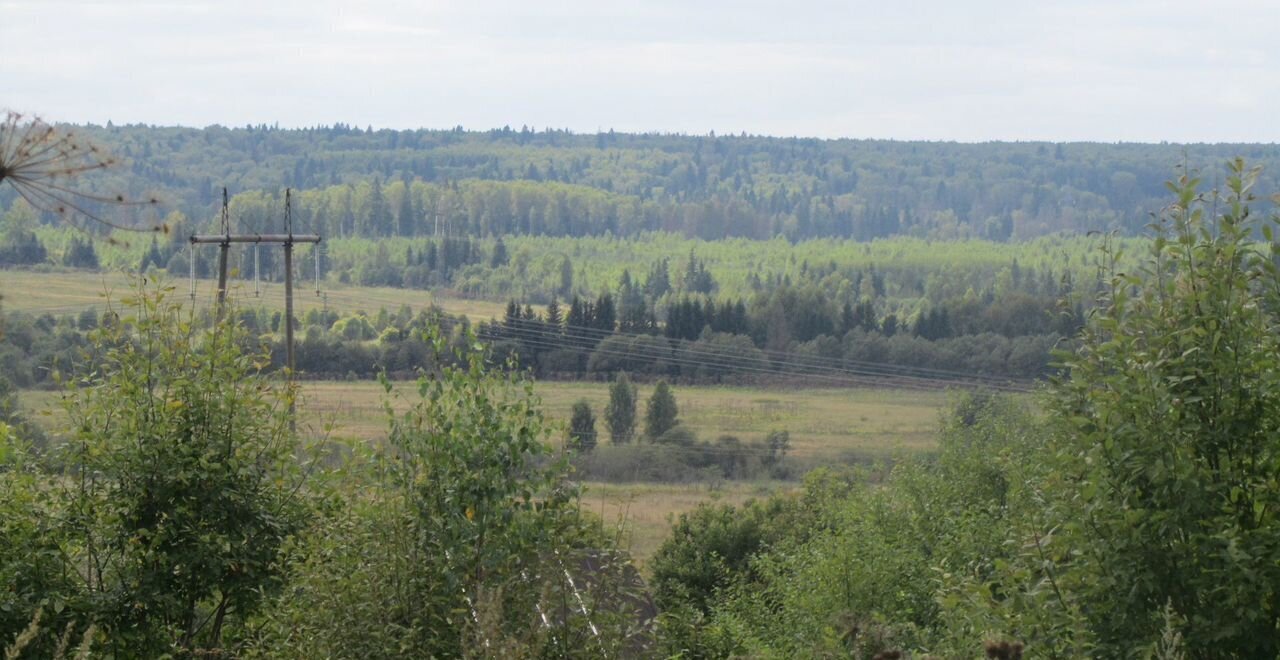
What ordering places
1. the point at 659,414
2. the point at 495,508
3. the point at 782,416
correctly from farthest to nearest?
the point at 782,416, the point at 659,414, the point at 495,508

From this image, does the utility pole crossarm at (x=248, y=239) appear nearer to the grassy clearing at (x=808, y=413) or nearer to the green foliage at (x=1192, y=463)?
the green foliage at (x=1192, y=463)

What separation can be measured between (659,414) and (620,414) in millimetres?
3060

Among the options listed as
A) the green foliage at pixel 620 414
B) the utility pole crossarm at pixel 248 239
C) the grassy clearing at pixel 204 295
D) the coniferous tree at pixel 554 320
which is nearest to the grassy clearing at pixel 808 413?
the green foliage at pixel 620 414

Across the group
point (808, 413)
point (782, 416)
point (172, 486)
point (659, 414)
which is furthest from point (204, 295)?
point (808, 413)

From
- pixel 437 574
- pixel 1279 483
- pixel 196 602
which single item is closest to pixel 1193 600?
pixel 1279 483

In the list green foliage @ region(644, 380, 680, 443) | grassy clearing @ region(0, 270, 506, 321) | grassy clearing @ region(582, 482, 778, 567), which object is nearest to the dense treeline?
grassy clearing @ region(0, 270, 506, 321)

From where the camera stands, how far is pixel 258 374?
10359 mm

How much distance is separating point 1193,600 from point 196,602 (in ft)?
21.2

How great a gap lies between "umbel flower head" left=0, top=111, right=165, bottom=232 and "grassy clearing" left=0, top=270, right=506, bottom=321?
4.34 metres

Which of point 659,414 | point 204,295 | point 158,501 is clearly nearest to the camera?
point 158,501

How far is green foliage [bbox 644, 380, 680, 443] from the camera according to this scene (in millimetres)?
78375

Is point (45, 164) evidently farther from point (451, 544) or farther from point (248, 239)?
point (248, 239)

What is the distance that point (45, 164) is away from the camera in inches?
207

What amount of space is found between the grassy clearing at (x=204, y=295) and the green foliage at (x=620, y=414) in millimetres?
10966
